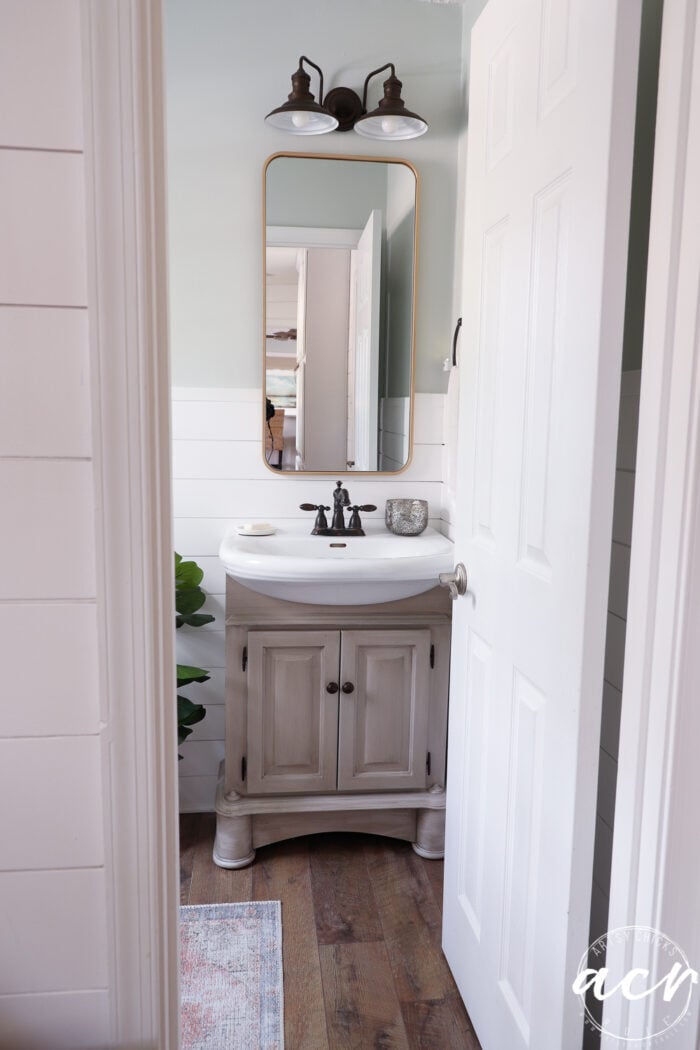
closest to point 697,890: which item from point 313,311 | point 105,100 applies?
point 105,100

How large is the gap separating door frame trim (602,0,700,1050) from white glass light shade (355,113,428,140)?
1.47 metres

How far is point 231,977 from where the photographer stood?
189 centimetres

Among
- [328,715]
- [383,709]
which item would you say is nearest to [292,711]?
[328,715]

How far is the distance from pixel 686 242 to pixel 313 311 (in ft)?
5.41

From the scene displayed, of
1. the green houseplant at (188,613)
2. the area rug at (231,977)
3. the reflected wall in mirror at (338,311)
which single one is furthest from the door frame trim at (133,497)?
the reflected wall in mirror at (338,311)

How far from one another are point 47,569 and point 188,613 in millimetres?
1573

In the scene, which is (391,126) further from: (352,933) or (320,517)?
(352,933)

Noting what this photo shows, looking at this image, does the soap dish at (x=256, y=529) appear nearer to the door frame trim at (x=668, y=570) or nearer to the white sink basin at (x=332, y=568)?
the white sink basin at (x=332, y=568)

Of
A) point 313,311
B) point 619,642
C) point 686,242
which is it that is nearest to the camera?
point 686,242

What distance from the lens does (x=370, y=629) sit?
232 cm

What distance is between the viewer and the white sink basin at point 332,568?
211 cm

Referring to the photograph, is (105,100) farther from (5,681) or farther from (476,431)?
(476,431)

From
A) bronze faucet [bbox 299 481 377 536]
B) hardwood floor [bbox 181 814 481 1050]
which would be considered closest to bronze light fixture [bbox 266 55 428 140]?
bronze faucet [bbox 299 481 377 536]

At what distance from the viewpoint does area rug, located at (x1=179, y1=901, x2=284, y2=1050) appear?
172cm
